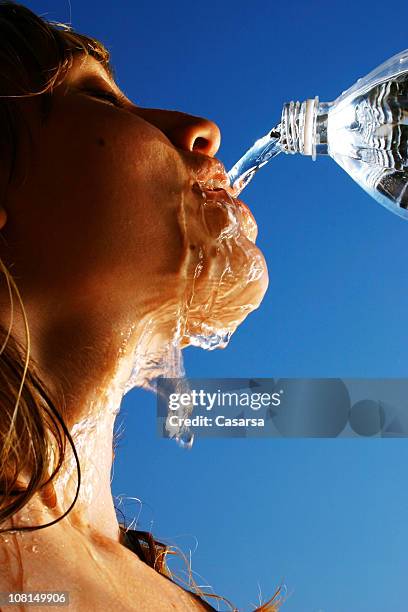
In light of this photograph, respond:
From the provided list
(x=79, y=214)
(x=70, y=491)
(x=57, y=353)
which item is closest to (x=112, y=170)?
(x=79, y=214)

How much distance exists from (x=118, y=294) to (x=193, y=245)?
0.28 feet

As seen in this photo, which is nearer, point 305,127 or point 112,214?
point 112,214

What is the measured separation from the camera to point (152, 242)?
2.25ft

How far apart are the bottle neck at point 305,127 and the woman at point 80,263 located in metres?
0.13

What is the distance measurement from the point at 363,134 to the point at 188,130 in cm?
24

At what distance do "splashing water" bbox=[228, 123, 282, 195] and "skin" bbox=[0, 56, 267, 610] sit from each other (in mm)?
91

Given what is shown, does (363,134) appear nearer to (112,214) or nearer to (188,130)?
(188,130)

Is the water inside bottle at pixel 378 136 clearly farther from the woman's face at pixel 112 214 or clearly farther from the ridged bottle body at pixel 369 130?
the woman's face at pixel 112 214

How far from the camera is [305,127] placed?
2.73 ft

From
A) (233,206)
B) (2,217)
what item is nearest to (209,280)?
Result: (233,206)

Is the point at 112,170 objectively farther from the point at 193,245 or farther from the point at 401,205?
the point at 401,205

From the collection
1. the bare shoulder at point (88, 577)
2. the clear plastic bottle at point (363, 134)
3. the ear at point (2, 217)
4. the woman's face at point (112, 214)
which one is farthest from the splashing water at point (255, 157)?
the bare shoulder at point (88, 577)

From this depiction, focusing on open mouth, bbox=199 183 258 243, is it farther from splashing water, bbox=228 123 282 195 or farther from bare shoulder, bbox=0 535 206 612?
bare shoulder, bbox=0 535 206 612

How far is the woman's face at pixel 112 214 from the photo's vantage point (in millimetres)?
667
